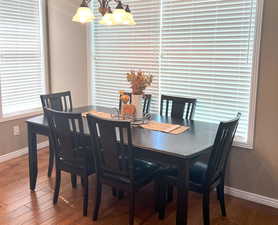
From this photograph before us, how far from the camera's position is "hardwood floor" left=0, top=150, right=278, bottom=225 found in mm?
2629

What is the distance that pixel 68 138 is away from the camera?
2627mm

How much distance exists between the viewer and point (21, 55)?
4.20 meters

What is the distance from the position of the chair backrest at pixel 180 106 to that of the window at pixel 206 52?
178 mm

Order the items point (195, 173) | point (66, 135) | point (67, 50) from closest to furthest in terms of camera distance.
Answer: point (195, 173) → point (66, 135) → point (67, 50)

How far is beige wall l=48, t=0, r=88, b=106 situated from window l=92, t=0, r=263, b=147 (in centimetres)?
76

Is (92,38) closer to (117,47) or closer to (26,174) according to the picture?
(117,47)

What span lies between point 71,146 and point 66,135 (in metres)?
0.11

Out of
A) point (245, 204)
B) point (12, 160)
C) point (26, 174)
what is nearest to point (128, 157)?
point (245, 204)

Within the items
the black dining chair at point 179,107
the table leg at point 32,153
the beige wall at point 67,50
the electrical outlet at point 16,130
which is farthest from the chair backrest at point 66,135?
the beige wall at point 67,50

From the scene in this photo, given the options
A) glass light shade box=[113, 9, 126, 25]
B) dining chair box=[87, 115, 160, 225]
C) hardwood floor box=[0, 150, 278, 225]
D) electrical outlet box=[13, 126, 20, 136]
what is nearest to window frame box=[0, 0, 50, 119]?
electrical outlet box=[13, 126, 20, 136]

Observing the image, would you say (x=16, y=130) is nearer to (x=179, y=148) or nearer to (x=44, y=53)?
(x=44, y=53)

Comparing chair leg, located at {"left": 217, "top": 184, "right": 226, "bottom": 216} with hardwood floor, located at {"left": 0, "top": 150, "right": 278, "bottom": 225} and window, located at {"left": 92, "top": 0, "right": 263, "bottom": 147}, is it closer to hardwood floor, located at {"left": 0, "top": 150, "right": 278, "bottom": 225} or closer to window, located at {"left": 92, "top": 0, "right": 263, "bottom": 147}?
hardwood floor, located at {"left": 0, "top": 150, "right": 278, "bottom": 225}

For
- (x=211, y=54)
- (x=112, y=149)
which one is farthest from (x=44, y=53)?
(x=112, y=149)

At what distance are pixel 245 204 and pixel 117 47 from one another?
95.2 inches
